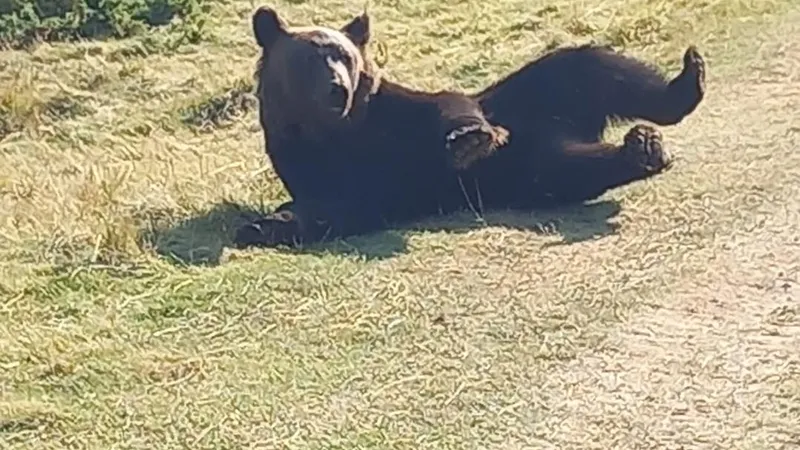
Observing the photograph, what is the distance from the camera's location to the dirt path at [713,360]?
15.6 feet

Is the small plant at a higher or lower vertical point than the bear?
lower

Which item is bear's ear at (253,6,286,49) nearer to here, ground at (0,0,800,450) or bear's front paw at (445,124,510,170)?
ground at (0,0,800,450)

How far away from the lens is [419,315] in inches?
226

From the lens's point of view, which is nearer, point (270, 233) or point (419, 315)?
point (419, 315)

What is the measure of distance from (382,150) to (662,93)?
4.22 feet

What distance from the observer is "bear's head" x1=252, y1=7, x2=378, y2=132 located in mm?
6918

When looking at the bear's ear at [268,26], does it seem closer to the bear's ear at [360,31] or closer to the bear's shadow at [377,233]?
the bear's ear at [360,31]

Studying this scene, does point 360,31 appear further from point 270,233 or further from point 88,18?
point 88,18

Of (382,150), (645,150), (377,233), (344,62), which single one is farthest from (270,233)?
(645,150)

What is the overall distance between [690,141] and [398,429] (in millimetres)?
3796

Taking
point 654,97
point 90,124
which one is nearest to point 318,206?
point 654,97

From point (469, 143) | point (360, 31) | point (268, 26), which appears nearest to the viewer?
point (469, 143)

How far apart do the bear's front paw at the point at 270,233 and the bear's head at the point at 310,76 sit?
0.47 m

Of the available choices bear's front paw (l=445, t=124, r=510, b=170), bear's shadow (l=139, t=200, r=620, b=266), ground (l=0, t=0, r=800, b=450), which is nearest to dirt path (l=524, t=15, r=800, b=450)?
ground (l=0, t=0, r=800, b=450)
